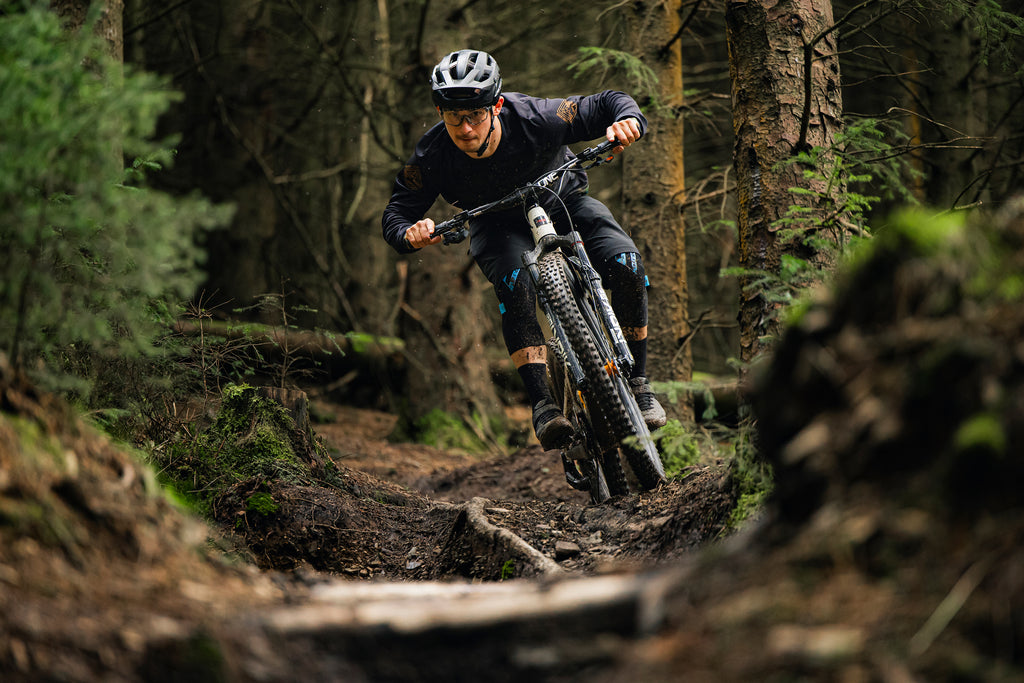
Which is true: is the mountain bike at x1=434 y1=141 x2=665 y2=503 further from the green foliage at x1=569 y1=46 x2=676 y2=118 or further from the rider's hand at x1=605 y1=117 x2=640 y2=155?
the green foliage at x1=569 y1=46 x2=676 y2=118

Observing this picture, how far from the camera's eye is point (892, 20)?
937 centimetres

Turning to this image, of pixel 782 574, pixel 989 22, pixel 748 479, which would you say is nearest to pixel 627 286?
pixel 748 479

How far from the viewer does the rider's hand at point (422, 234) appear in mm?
4746

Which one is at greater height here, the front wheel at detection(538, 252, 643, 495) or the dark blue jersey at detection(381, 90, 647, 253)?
the dark blue jersey at detection(381, 90, 647, 253)

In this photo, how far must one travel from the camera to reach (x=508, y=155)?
514 cm

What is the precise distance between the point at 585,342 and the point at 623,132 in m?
1.18

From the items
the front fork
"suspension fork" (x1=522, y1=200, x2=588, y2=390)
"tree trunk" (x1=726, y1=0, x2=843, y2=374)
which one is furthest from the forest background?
"suspension fork" (x1=522, y1=200, x2=588, y2=390)

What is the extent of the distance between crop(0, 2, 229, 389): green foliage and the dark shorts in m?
2.27

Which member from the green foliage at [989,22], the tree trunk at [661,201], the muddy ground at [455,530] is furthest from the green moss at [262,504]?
the green foliage at [989,22]

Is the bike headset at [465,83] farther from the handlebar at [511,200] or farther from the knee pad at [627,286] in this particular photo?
the knee pad at [627,286]

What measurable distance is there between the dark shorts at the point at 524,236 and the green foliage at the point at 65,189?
89.4 inches

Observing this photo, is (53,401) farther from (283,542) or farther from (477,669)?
(283,542)

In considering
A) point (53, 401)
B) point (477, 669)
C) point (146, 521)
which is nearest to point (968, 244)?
point (477, 669)

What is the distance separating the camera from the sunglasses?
16.0 ft
